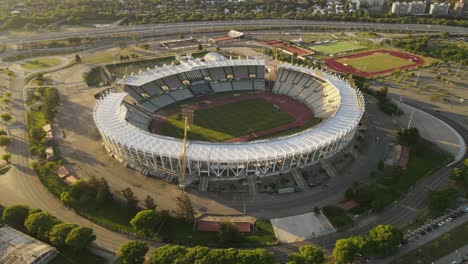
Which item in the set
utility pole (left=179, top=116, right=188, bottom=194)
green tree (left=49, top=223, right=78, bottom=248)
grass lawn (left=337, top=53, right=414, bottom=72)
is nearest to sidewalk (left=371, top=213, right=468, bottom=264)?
utility pole (left=179, top=116, right=188, bottom=194)

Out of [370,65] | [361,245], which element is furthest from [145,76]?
[370,65]

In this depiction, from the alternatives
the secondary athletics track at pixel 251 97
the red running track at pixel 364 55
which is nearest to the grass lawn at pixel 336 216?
the secondary athletics track at pixel 251 97

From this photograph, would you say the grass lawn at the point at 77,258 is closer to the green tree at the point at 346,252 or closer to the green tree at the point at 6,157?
the green tree at the point at 6,157

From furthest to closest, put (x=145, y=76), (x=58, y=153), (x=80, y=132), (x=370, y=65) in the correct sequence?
(x=370, y=65) → (x=145, y=76) → (x=80, y=132) → (x=58, y=153)

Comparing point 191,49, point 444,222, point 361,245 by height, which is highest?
point 191,49

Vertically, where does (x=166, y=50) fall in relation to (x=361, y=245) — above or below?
above

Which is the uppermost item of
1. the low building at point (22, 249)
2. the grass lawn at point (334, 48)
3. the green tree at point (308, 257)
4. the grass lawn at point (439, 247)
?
the grass lawn at point (334, 48)

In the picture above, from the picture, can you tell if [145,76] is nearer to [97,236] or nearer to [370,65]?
[97,236]
